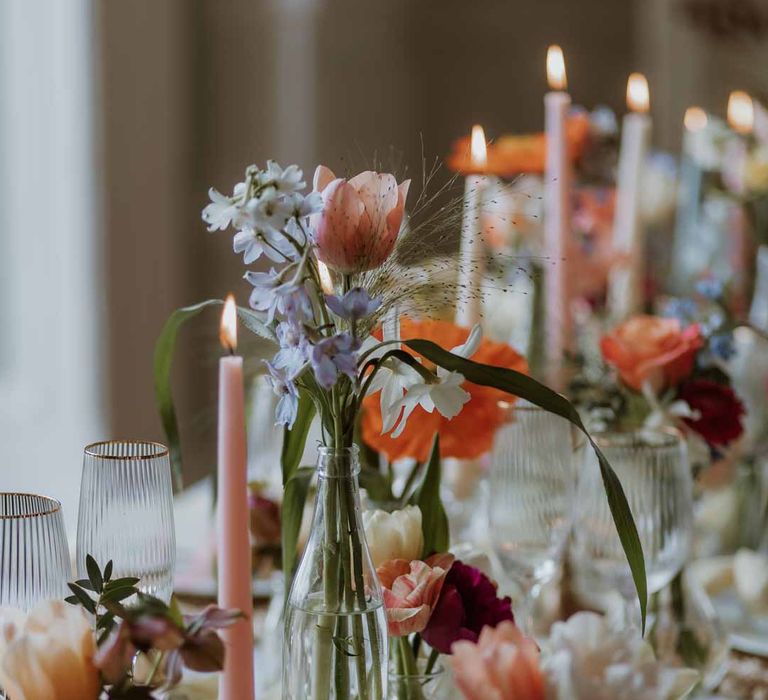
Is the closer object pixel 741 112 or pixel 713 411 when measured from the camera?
pixel 713 411

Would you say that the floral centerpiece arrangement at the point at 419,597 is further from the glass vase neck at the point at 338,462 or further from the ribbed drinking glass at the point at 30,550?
the ribbed drinking glass at the point at 30,550

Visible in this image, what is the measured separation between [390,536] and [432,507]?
8 centimetres

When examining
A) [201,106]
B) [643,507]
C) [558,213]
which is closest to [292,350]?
[643,507]

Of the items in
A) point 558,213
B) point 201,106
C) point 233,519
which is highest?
point 201,106

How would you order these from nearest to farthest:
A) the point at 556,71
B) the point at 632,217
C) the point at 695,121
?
the point at 556,71 → the point at 632,217 → the point at 695,121

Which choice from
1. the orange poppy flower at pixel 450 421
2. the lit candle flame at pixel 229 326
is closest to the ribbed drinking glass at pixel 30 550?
the lit candle flame at pixel 229 326

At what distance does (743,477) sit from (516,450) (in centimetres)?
47

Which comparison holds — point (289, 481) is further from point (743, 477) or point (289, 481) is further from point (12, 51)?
point (12, 51)

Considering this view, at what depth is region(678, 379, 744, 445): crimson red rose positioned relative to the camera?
3.14 ft

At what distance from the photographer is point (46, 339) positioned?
2.55m

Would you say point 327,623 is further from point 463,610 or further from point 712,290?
point 712,290

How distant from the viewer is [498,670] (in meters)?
0.54

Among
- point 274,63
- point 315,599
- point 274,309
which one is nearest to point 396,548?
point 315,599

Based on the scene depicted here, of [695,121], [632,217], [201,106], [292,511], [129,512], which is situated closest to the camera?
[129,512]
